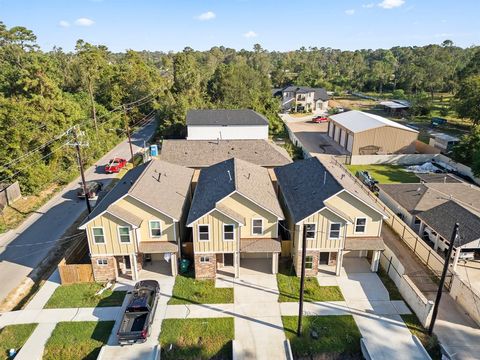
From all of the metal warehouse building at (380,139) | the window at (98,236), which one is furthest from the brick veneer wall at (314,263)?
the metal warehouse building at (380,139)

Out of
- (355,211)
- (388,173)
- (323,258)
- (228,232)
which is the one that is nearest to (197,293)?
(228,232)

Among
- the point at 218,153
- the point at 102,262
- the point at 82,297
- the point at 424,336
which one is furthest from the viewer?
the point at 218,153

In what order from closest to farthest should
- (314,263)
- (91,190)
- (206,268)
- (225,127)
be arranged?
(206,268) < (314,263) < (91,190) < (225,127)

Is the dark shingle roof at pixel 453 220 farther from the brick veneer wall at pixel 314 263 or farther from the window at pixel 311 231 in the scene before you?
the window at pixel 311 231

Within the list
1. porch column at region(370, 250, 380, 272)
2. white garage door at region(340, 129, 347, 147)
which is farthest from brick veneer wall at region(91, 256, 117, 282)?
white garage door at region(340, 129, 347, 147)

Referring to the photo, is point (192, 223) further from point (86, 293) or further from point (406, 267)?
point (406, 267)

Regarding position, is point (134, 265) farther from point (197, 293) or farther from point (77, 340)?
point (77, 340)
